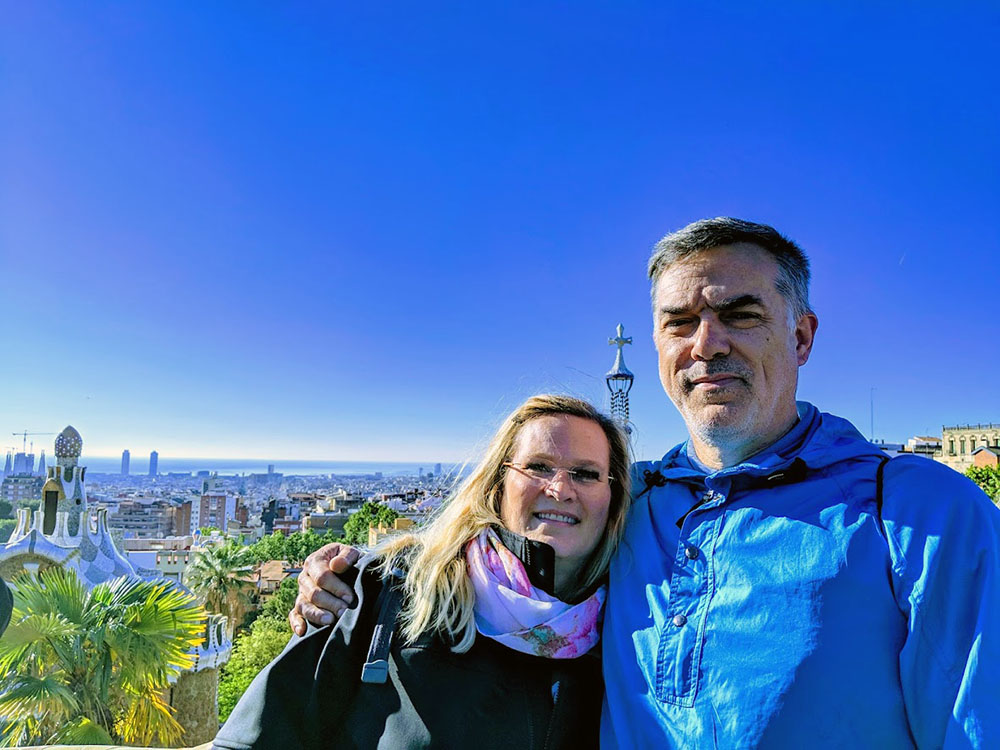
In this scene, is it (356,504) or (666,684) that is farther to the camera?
(356,504)

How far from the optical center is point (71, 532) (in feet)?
86.8

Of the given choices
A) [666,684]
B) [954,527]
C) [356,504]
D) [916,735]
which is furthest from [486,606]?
[356,504]

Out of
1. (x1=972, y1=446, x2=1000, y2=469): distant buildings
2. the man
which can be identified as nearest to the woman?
the man

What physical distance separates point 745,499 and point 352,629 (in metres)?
1.35

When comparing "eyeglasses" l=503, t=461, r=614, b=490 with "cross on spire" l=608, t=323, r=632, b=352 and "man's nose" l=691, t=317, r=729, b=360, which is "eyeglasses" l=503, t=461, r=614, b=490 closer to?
"man's nose" l=691, t=317, r=729, b=360

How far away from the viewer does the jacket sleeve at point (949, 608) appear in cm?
155

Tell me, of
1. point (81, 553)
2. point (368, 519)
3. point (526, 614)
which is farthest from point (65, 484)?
Result: point (526, 614)

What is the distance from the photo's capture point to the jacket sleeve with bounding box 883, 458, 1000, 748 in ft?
5.09

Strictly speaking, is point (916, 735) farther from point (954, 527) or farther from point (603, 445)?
point (603, 445)

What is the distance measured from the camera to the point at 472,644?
219 centimetres

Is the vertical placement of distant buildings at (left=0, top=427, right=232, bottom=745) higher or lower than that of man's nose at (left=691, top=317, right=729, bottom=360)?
lower

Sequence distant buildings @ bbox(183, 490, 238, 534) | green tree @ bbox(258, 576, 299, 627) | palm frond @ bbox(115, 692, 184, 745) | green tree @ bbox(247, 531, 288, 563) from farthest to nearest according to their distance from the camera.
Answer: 1. distant buildings @ bbox(183, 490, 238, 534)
2. green tree @ bbox(247, 531, 288, 563)
3. green tree @ bbox(258, 576, 299, 627)
4. palm frond @ bbox(115, 692, 184, 745)

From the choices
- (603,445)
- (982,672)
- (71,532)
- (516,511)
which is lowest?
(71,532)

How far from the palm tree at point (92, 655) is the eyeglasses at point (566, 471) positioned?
22.1 ft
